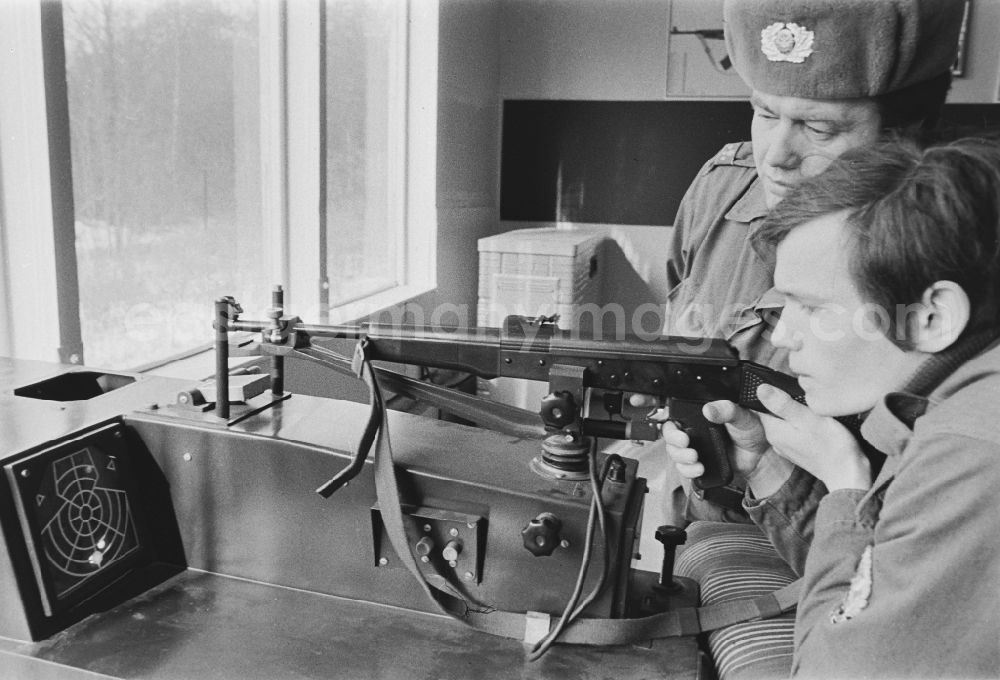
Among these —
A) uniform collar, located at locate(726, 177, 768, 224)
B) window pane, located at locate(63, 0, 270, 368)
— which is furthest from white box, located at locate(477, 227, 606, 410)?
uniform collar, located at locate(726, 177, 768, 224)

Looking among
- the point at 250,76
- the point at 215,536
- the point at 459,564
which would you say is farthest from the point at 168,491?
the point at 250,76

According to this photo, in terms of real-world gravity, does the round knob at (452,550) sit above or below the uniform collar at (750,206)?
below

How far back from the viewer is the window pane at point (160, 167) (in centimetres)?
200

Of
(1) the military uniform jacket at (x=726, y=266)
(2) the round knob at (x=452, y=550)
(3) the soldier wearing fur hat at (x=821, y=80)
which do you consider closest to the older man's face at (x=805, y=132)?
(3) the soldier wearing fur hat at (x=821, y=80)

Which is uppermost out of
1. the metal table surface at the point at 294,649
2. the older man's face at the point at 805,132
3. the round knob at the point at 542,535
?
the older man's face at the point at 805,132

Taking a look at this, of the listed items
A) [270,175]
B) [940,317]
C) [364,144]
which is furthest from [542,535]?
[364,144]

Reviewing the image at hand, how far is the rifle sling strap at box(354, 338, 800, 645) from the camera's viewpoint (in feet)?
3.21

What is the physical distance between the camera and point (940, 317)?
2.68ft

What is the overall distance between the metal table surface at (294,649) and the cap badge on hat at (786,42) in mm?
816

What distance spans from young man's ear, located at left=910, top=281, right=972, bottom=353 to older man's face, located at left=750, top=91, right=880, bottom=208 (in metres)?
0.46

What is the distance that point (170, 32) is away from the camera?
2234 millimetres

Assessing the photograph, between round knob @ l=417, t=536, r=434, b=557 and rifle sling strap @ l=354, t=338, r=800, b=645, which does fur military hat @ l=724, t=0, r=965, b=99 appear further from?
round knob @ l=417, t=536, r=434, b=557

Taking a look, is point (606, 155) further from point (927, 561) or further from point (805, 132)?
point (927, 561)

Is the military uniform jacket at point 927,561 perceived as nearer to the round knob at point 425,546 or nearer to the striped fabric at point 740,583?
the striped fabric at point 740,583
